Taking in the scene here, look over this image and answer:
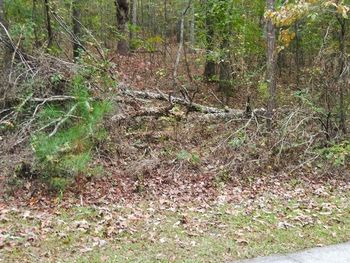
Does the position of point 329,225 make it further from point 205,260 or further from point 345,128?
point 345,128

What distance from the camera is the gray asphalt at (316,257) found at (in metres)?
4.90

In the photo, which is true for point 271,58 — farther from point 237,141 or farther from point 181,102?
point 181,102

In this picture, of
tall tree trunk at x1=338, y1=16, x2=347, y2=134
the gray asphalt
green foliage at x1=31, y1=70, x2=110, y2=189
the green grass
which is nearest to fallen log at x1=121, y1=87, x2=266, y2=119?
tall tree trunk at x1=338, y1=16, x2=347, y2=134

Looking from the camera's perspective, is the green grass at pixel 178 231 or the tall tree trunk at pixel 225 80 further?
the tall tree trunk at pixel 225 80

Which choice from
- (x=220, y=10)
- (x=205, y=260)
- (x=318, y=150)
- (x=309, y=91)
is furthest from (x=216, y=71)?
(x=205, y=260)

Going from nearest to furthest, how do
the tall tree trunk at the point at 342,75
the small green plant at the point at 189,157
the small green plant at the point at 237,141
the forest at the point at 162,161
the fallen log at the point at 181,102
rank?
the forest at the point at 162,161 → the small green plant at the point at 189,157 → the small green plant at the point at 237,141 → the tall tree trunk at the point at 342,75 → the fallen log at the point at 181,102

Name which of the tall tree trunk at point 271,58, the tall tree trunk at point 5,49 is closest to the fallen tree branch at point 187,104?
the tall tree trunk at point 271,58

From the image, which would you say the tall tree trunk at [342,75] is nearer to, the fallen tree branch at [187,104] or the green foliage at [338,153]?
the green foliage at [338,153]

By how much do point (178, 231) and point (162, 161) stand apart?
2902 mm

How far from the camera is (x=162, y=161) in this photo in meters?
8.48

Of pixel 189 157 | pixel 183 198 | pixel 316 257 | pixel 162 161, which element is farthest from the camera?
pixel 189 157

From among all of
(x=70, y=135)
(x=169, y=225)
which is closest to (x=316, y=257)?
(x=169, y=225)

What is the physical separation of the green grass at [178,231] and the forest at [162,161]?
0.02 meters

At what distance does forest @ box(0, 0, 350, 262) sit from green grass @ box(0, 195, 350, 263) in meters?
0.02
